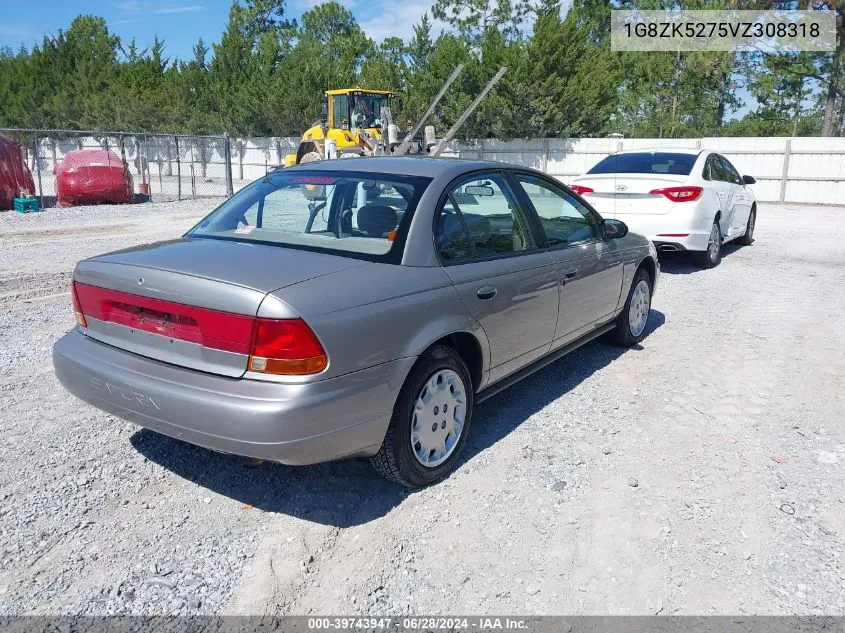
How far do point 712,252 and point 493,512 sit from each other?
24.6 ft

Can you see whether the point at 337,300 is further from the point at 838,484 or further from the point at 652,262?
the point at 652,262

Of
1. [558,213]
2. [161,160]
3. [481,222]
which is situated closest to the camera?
[481,222]

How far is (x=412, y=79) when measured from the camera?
34500 mm

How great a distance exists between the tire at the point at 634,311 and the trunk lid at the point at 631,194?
10.2ft

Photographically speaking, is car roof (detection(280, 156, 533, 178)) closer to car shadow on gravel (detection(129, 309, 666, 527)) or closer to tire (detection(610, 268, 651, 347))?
car shadow on gravel (detection(129, 309, 666, 527))

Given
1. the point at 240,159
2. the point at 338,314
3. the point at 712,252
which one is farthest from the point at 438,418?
the point at 240,159

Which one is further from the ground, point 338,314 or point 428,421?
point 338,314

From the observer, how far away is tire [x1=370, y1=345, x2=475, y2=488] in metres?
3.22

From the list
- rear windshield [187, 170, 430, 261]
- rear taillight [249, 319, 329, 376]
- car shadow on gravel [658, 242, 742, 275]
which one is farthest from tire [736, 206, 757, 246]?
rear taillight [249, 319, 329, 376]

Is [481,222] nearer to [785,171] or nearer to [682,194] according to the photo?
[682,194]

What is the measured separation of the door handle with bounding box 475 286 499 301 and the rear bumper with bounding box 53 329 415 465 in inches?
26.8

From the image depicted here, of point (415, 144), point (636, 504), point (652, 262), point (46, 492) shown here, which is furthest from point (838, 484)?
point (415, 144)

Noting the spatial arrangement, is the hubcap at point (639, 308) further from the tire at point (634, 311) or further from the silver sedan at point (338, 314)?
the silver sedan at point (338, 314)

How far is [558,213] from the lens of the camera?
189 inches
